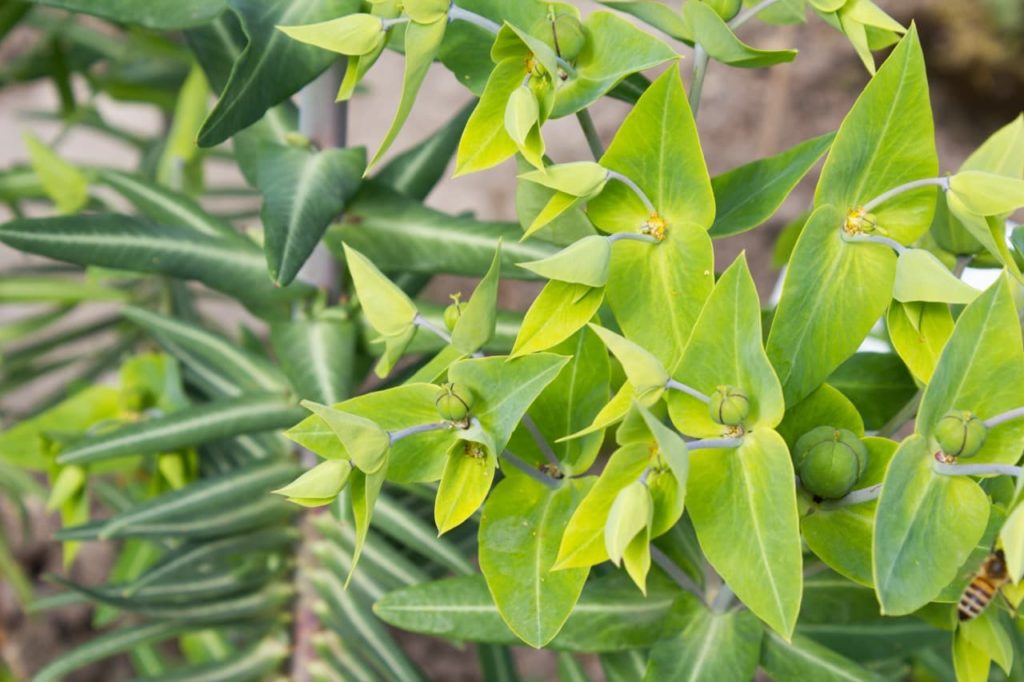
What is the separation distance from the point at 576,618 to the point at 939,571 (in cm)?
22

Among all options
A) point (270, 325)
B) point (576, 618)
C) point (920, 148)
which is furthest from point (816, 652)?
point (270, 325)

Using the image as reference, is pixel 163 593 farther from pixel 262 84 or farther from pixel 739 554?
pixel 739 554

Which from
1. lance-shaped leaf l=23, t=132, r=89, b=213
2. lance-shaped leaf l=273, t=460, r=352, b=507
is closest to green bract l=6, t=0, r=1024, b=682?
lance-shaped leaf l=273, t=460, r=352, b=507

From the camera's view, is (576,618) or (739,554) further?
(576,618)

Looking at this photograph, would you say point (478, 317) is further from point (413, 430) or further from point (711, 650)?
point (711, 650)

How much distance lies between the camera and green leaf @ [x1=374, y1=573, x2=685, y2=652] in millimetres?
570

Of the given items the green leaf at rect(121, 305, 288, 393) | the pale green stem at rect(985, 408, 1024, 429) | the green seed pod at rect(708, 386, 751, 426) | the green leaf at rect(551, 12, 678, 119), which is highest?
the green leaf at rect(551, 12, 678, 119)

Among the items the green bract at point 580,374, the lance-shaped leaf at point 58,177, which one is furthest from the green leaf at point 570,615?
the lance-shaped leaf at point 58,177

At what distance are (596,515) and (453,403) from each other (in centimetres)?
7

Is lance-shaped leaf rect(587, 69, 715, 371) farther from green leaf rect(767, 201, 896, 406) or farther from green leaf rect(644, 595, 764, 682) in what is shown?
green leaf rect(644, 595, 764, 682)

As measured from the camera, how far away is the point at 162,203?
0.80 metres

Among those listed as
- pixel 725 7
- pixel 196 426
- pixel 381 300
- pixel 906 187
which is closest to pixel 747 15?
pixel 725 7

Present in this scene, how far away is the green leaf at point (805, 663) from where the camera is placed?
544mm

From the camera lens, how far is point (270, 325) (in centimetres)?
73
